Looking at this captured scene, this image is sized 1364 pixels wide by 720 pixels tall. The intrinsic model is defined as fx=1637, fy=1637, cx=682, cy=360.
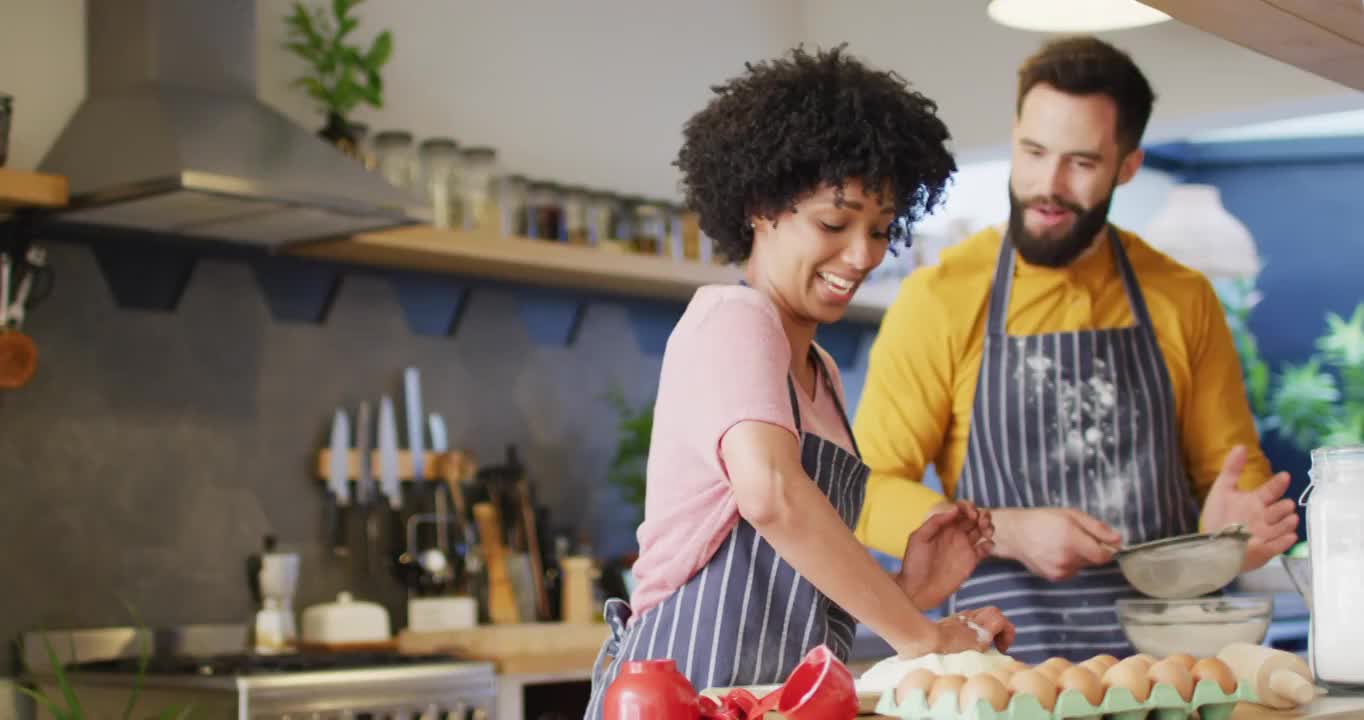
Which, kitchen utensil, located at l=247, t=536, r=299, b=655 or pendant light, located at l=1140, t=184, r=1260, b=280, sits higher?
pendant light, located at l=1140, t=184, r=1260, b=280

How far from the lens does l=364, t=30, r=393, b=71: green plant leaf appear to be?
3.95 metres

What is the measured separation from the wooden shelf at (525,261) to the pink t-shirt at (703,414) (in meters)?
→ 2.23

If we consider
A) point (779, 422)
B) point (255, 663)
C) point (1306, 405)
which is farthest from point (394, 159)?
point (1306, 405)

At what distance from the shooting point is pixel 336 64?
3.94 meters

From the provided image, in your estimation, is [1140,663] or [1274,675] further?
[1274,675]

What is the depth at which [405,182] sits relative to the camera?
13.1ft

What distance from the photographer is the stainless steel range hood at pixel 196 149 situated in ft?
10.8

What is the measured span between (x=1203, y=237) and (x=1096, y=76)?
371 centimetres

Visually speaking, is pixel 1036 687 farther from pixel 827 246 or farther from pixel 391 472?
pixel 391 472

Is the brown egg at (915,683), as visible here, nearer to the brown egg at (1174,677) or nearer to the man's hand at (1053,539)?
the brown egg at (1174,677)

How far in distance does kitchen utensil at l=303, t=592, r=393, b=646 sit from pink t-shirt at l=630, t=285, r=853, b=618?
2.23 meters

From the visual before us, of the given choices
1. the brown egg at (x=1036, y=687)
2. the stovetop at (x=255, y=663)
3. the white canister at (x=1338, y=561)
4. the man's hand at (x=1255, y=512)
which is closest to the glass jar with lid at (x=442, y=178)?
the stovetop at (x=255, y=663)

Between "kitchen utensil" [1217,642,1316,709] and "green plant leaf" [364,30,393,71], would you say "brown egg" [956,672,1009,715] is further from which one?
"green plant leaf" [364,30,393,71]

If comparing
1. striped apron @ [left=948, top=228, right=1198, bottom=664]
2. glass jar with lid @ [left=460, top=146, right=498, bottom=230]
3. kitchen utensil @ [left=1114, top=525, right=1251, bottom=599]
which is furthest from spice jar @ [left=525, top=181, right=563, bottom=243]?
kitchen utensil @ [left=1114, top=525, right=1251, bottom=599]
